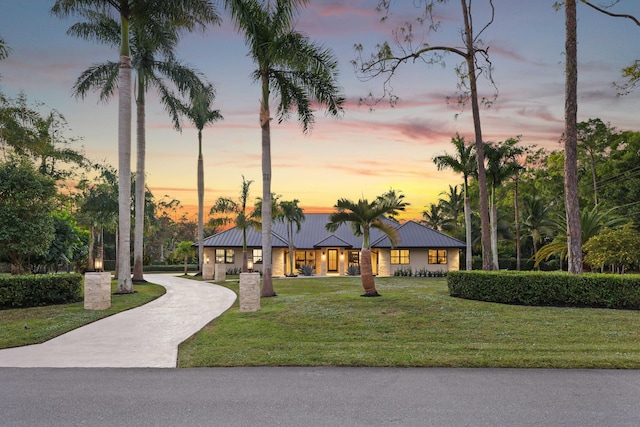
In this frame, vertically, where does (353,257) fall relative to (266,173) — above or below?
below

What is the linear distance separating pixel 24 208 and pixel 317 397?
1713 centimetres

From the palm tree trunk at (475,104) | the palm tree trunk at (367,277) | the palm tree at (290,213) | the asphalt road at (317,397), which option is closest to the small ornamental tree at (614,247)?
the palm tree trunk at (475,104)

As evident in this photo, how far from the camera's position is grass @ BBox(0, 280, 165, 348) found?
398 inches

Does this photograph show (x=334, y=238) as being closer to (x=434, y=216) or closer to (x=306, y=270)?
(x=306, y=270)

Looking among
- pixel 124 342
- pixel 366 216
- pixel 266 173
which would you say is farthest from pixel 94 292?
pixel 366 216

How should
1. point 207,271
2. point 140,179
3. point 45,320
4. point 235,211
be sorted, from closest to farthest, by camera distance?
1. point 45,320
2. point 140,179
3. point 207,271
4. point 235,211

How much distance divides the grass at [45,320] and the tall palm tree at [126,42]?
296 cm

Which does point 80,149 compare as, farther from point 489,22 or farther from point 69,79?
point 489,22

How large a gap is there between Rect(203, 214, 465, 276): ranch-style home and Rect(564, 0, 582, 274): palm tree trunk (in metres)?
22.2

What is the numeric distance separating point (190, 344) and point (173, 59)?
19557mm

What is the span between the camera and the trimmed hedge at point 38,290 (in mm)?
14820

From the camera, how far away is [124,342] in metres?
9.70

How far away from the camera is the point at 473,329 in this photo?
11.2 m

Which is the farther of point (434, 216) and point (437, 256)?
point (434, 216)
